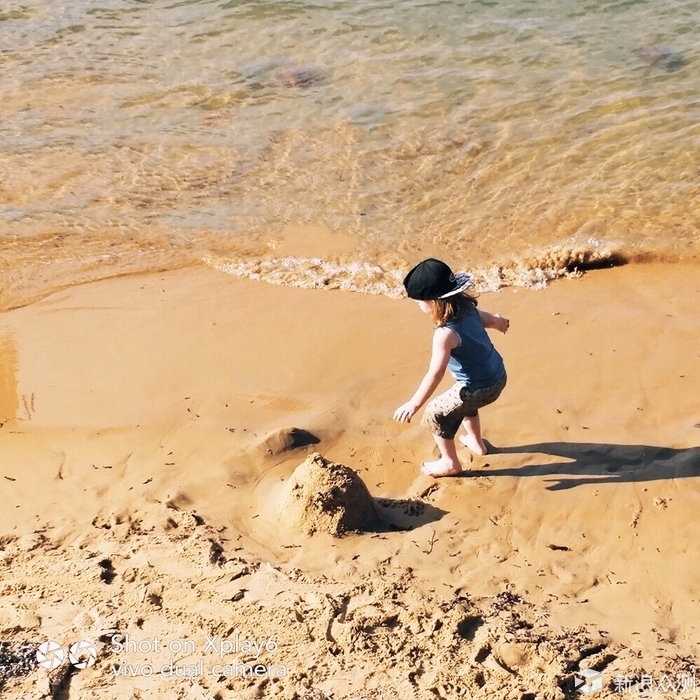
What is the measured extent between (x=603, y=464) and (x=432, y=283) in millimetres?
1490

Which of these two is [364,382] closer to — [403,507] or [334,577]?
[403,507]

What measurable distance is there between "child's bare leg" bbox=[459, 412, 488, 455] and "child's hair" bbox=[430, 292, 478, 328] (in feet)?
2.25

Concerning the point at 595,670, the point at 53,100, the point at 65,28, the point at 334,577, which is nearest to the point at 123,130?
the point at 53,100

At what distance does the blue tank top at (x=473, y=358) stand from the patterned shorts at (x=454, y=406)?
0.04 metres

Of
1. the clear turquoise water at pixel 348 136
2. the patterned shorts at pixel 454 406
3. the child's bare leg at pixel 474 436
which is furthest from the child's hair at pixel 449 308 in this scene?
the clear turquoise water at pixel 348 136

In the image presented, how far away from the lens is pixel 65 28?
37.2 ft

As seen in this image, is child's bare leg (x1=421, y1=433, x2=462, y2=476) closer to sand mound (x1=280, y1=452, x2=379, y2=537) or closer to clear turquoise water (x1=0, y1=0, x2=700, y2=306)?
sand mound (x1=280, y1=452, x2=379, y2=537)

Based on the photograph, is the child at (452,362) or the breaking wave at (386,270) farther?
the breaking wave at (386,270)

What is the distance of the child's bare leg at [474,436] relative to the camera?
4527 mm

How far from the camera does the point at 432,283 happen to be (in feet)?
13.1

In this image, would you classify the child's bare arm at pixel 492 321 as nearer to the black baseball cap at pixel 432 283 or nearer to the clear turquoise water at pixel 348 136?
the black baseball cap at pixel 432 283

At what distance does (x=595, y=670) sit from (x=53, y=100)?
29.4ft

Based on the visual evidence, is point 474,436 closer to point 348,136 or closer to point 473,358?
point 473,358

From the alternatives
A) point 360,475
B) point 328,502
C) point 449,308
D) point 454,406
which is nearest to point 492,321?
point 449,308
